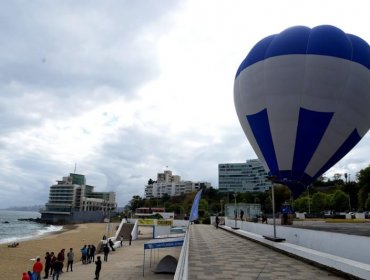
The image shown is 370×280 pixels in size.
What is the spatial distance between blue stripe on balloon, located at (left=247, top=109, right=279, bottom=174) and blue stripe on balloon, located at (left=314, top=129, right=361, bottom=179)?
8.87 ft

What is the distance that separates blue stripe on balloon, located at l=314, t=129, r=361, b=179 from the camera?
71.9 feet

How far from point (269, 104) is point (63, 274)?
18160 millimetres

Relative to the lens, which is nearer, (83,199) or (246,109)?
(246,109)

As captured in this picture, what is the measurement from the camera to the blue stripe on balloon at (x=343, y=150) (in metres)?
21.9

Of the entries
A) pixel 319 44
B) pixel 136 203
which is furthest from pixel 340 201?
pixel 136 203

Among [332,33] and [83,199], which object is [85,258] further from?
[83,199]

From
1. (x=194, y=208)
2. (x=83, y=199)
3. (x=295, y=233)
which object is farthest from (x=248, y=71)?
(x=83, y=199)

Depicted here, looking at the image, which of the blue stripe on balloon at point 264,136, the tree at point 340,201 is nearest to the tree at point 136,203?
the tree at point 340,201

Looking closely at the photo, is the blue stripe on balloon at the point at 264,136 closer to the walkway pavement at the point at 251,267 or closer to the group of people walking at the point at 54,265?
the walkway pavement at the point at 251,267

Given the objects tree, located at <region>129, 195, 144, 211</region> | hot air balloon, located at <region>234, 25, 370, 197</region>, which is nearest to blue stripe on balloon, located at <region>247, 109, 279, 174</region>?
hot air balloon, located at <region>234, 25, 370, 197</region>

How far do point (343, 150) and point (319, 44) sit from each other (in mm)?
6584

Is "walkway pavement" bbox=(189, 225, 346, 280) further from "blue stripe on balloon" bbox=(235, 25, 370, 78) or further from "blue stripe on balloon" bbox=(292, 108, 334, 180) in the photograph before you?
"blue stripe on balloon" bbox=(235, 25, 370, 78)

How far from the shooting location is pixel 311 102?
20.9 metres

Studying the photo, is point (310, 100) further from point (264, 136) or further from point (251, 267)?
point (251, 267)
